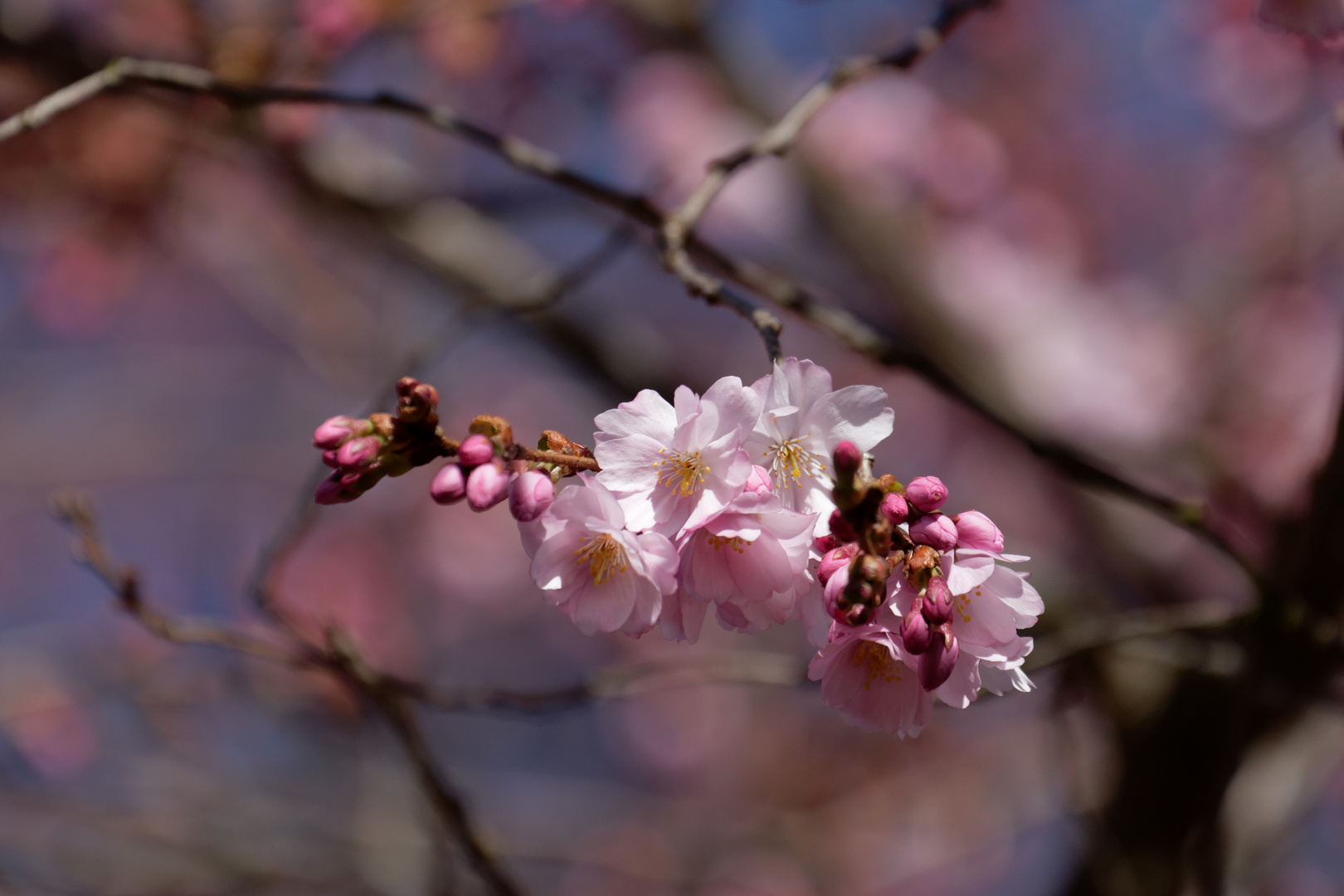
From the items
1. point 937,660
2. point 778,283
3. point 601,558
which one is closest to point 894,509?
point 937,660

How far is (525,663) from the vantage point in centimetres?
713

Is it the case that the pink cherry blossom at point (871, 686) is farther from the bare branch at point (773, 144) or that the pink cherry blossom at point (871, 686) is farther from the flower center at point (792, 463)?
the bare branch at point (773, 144)

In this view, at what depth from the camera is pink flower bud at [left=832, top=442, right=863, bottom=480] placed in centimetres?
70

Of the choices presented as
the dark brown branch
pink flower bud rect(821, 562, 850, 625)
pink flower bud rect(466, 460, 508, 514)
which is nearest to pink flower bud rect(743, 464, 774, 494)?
pink flower bud rect(821, 562, 850, 625)

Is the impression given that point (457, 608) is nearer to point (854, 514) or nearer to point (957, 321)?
point (957, 321)

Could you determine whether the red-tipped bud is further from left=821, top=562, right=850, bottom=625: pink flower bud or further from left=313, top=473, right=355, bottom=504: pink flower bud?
left=313, top=473, right=355, bottom=504: pink flower bud

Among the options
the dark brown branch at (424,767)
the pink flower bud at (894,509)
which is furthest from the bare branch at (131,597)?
the pink flower bud at (894,509)

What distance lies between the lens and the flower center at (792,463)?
88cm

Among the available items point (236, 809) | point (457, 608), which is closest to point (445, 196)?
point (236, 809)

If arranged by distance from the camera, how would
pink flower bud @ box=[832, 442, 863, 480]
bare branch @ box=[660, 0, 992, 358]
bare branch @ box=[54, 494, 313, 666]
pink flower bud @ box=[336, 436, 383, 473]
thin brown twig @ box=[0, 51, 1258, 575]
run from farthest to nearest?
bare branch @ box=[54, 494, 313, 666] < thin brown twig @ box=[0, 51, 1258, 575] < bare branch @ box=[660, 0, 992, 358] < pink flower bud @ box=[336, 436, 383, 473] < pink flower bud @ box=[832, 442, 863, 480]

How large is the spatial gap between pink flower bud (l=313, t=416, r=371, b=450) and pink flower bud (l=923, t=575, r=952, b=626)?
1.73 ft

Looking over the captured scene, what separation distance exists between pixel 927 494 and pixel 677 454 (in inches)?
9.0

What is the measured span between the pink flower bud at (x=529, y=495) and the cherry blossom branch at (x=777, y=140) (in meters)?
0.25

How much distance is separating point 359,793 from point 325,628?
248 cm
